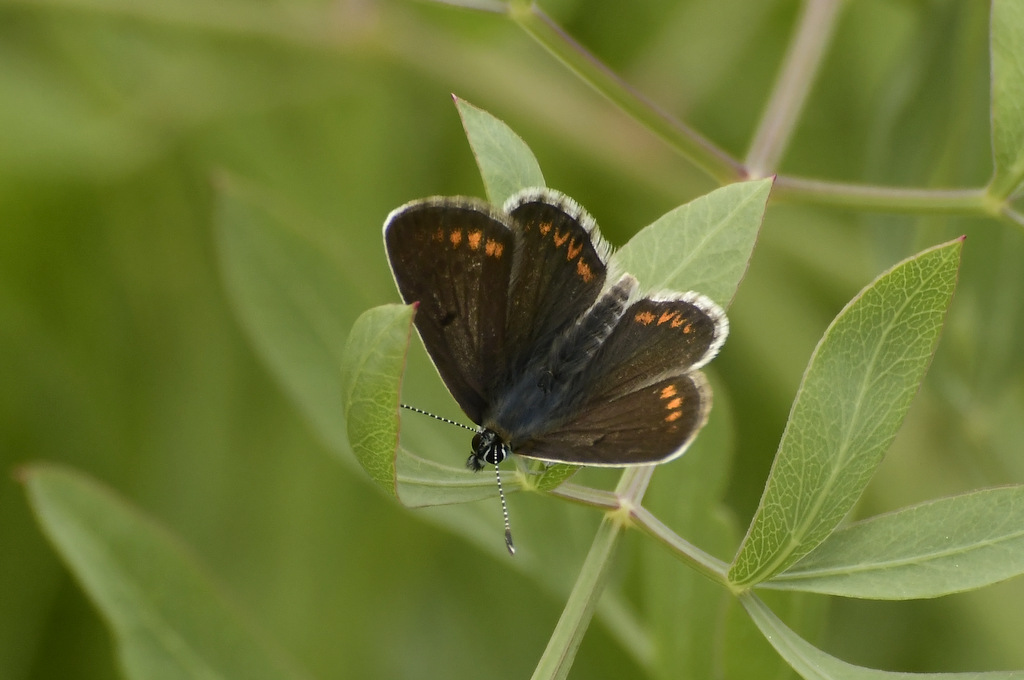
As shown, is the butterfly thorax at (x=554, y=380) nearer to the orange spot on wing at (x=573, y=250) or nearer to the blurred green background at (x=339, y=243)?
the orange spot on wing at (x=573, y=250)

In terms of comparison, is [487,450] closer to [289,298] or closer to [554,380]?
[554,380]

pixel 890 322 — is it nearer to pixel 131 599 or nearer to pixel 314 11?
pixel 131 599

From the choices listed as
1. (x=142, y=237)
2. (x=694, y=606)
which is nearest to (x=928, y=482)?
(x=694, y=606)

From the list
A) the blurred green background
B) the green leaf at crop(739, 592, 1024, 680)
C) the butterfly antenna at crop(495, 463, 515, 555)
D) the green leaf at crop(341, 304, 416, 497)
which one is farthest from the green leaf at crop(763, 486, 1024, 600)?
the blurred green background

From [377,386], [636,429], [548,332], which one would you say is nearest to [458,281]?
[548,332]

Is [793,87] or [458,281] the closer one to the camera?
[458,281]

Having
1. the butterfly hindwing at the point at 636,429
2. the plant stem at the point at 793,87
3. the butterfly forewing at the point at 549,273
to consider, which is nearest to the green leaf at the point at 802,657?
the butterfly hindwing at the point at 636,429
